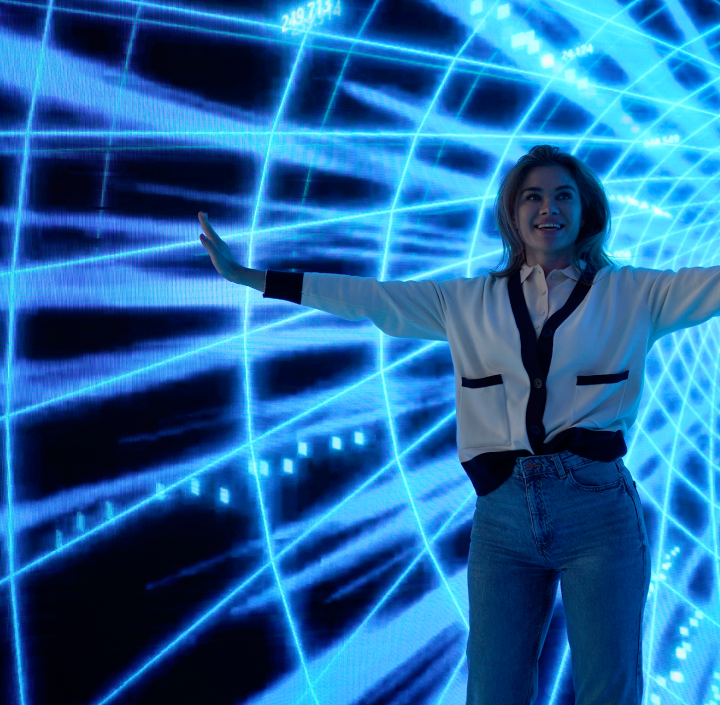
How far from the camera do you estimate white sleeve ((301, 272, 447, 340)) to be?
2.03 meters

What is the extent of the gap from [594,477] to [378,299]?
805 mm

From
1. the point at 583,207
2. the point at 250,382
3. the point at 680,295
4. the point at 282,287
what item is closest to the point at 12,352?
the point at 250,382

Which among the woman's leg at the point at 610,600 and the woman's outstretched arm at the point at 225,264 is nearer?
the woman's leg at the point at 610,600

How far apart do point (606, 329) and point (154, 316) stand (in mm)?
1558

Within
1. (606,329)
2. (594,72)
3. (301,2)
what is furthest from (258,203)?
(594,72)

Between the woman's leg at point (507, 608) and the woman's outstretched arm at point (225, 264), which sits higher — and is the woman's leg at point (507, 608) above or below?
below

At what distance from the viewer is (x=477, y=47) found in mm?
2723

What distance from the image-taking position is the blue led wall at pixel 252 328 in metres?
2.33

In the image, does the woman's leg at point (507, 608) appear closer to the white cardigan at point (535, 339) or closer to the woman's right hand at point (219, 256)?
the white cardigan at point (535, 339)

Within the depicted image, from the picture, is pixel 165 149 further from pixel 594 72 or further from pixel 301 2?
pixel 594 72

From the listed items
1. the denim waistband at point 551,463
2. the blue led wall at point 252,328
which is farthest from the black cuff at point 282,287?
the denim waistband at point 551,463

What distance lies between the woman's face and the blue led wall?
690 mm

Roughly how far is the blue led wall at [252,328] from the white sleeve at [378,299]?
53 cm

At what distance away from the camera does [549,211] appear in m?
1.99
